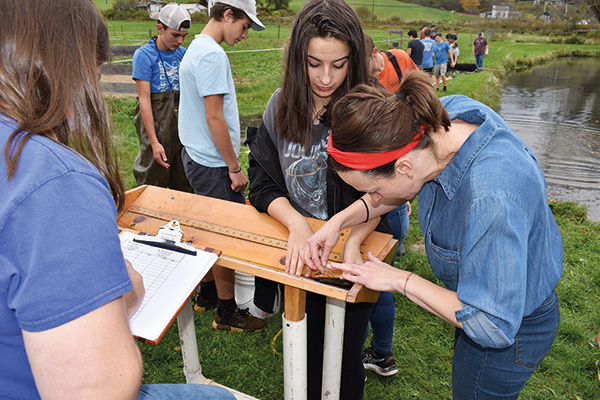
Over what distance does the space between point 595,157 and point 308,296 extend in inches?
394

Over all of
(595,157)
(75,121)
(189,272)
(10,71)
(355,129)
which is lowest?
(595,157)

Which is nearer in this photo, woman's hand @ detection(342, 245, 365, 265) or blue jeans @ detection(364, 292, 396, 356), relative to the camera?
woman's hand @ detection(342, 245, 365, 265)

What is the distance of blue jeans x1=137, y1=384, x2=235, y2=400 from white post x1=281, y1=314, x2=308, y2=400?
49cm

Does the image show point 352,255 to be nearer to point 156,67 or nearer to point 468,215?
point 468,215

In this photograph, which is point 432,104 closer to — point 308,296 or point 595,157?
point 308,296

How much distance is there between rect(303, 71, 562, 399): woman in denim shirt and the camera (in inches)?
50.7

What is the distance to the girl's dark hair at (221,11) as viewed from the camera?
2830mm

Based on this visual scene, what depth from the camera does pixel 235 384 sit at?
298 cm

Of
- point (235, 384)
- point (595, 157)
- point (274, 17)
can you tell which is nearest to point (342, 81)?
point (235, 384)

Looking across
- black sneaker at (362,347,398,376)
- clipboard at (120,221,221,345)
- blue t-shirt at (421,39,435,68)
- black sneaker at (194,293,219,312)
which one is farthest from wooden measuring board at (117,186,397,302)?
blue t-shirt at (421,39,435,68)

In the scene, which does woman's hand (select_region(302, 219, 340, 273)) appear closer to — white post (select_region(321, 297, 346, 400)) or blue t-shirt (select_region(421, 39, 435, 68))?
white post (select_region(321, 297, 346, 400))

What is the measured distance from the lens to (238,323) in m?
3.36

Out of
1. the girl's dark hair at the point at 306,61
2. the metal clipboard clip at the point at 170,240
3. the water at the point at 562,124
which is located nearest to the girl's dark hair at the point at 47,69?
the metal clipboard clip at the point at 170,240

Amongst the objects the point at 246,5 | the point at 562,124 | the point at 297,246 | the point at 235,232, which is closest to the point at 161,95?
the point at 246,5
